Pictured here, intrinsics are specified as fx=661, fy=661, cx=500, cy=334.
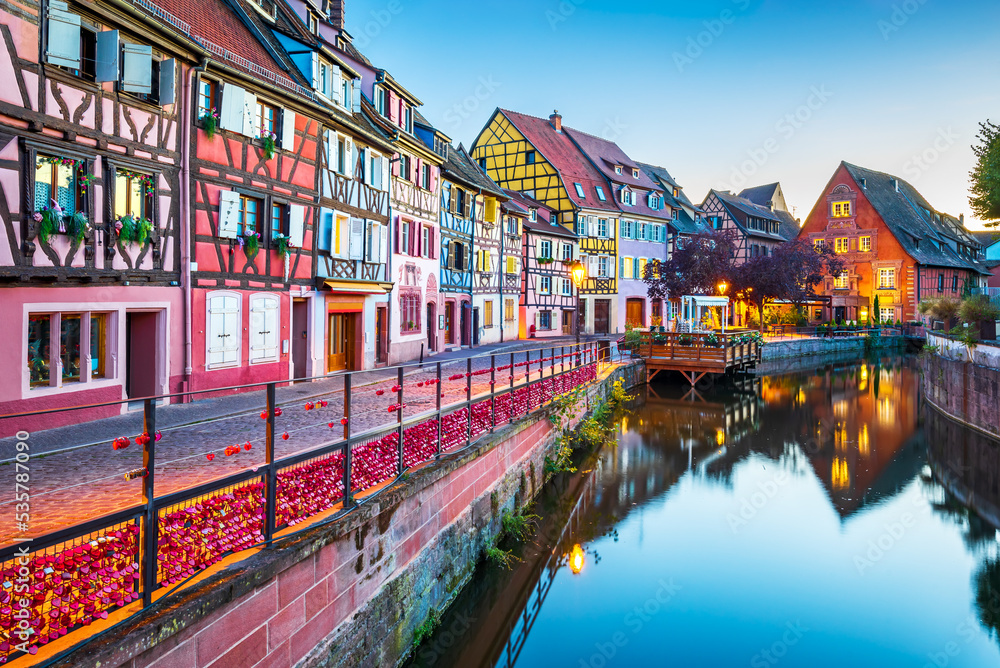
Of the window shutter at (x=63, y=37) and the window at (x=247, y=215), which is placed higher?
the window shutter at (x=63, y=37)

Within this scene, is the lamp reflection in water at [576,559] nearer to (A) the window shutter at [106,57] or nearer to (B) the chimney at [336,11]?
(A) the window shutter at [106,57]

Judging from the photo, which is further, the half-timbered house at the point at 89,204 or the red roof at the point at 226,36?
the red roof at the point at 226,36

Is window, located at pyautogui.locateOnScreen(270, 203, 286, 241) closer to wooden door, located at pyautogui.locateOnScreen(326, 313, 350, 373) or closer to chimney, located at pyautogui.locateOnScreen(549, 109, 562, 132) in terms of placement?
wooden door, located at pyautogui.locateOnScreen(326, 313, 350, 373)

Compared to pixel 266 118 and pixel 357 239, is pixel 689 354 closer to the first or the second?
pixel 357 239

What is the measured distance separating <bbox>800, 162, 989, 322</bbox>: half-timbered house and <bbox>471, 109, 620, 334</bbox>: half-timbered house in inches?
877

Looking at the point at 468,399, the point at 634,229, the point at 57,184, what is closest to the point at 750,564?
the point at 468,399

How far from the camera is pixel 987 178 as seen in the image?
22.8m

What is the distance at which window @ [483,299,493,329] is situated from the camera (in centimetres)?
3312

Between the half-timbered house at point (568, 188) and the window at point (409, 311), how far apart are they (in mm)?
19488

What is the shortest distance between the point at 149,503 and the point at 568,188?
39185 mm

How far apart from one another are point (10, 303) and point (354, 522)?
7.20 meters

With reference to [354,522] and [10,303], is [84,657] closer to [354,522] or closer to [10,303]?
[354,522]

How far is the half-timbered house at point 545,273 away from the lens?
38375mm

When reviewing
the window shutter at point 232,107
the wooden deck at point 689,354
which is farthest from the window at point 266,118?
the wooden deck at point 689,354
